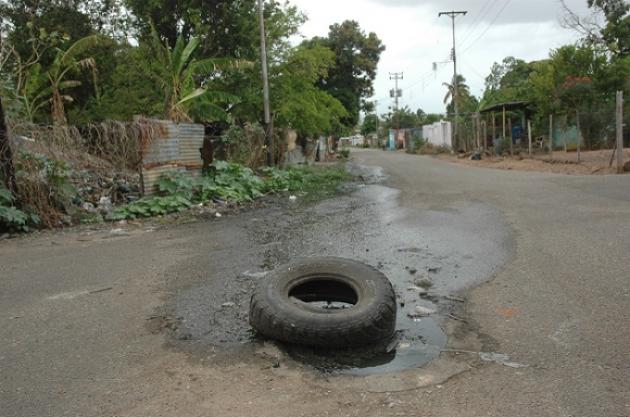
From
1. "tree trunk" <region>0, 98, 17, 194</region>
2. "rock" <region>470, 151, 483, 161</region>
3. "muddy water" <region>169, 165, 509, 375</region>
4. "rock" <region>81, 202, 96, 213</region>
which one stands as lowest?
"muddy water" <region>169, 165, 509, 375</region>

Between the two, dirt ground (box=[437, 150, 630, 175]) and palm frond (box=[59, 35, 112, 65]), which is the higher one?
palm frond (box=[59, 35, 112, 65])

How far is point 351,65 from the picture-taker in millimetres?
38312

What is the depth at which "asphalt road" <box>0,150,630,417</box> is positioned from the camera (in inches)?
113

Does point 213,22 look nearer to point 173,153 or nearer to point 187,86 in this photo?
point 187,86

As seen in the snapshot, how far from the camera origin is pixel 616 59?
2597 centimetres

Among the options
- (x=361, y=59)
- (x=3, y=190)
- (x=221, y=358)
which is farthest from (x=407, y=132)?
(x=221, y=358)

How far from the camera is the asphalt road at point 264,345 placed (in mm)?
2859

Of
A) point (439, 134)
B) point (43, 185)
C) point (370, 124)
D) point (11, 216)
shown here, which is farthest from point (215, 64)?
point (370, 124)

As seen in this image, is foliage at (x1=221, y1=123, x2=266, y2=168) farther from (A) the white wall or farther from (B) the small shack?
(A) the white wall

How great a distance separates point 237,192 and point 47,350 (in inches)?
342

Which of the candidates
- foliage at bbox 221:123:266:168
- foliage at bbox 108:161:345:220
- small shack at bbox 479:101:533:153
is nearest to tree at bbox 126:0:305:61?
foliage at bbox 221:123:266:168

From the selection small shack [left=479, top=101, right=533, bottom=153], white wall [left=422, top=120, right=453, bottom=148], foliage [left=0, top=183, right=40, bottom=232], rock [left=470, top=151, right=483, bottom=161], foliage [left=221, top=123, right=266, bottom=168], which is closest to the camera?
foliage [left=0, top=183, right=40, bottom=232]

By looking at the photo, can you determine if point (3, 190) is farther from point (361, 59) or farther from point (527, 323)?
point (361, 59)

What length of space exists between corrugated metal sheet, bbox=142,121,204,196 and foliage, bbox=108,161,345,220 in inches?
10.5
